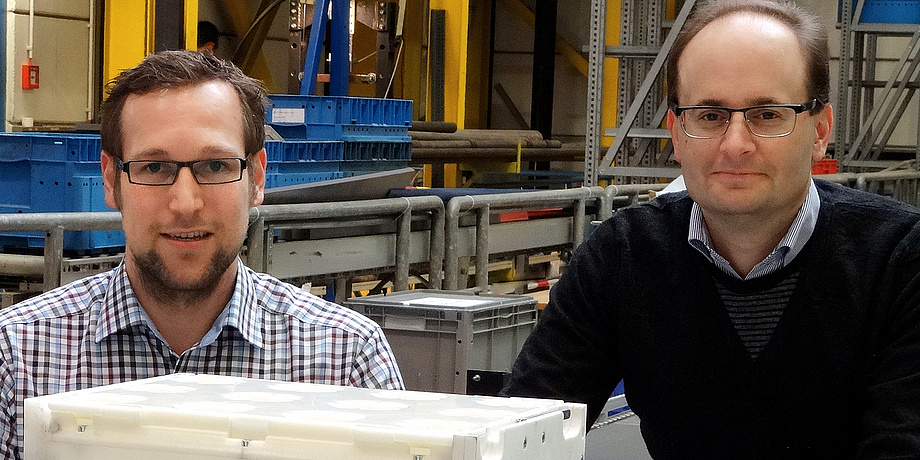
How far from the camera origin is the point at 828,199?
5.61ft

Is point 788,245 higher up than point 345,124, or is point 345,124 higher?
point 345,124

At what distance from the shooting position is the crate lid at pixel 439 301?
3.57m

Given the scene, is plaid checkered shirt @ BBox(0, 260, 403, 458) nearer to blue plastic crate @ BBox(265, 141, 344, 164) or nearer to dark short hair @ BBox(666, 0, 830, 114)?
dark short hair @ BBox(666, 0, 830, 114)

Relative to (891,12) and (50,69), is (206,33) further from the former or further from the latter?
(891,12)

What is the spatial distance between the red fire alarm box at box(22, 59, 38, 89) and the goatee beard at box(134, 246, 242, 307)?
7.41 m

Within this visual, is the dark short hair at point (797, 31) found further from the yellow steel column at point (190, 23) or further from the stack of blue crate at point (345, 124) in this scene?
the yellow steel column at point (190, 23)

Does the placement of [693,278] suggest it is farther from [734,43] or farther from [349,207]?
[349,207]

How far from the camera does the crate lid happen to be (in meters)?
3.57

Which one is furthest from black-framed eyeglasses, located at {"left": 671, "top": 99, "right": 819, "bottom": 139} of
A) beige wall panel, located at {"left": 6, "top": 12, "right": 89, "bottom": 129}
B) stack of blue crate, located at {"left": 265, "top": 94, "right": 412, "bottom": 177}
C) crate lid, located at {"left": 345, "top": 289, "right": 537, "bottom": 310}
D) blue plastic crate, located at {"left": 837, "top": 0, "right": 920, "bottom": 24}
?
blue plastic crate, located at {"left": 837, "top": 0, "right": 920, "bottom": 24}

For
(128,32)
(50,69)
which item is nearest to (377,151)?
(128,32)

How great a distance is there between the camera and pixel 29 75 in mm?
8445

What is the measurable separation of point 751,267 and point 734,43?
34 centimetres

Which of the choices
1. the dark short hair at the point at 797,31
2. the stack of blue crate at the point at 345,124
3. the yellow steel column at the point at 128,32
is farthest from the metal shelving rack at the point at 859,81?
the dark short hair at the point at 797,31

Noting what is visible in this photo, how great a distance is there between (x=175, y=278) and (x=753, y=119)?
85 cm
